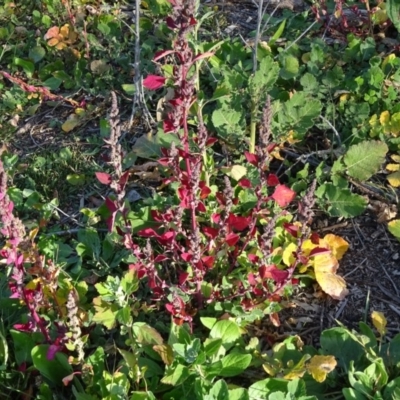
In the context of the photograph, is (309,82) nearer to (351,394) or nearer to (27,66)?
(351,394)

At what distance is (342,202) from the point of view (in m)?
2.67

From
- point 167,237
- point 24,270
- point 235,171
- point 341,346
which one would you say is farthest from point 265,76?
point 24,270

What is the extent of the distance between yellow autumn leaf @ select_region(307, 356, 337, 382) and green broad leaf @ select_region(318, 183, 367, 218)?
2.51ft

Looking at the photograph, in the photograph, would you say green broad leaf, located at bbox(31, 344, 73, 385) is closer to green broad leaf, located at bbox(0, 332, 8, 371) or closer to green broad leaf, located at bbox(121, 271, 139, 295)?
green broad leaf, located at bbox(0, 332, 8, 371)

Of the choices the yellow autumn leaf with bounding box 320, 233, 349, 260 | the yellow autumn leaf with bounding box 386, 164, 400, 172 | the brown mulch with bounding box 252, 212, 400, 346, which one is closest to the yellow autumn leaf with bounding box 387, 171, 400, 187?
the yellow autumn leaf with bounding box 386, 164, 400, 172

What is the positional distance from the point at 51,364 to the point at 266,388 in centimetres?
82

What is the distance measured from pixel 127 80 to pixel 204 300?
1.71 meters

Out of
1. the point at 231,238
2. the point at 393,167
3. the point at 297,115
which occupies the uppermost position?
the point at 297,115

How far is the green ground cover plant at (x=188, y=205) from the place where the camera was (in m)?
2.07

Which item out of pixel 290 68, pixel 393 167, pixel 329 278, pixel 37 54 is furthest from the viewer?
pixel 37 54

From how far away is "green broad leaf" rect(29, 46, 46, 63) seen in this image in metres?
3.77

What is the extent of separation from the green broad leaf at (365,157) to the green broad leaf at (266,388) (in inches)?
44.2

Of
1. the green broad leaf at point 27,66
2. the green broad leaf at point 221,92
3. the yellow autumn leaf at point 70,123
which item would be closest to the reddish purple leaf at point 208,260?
the green broad leaf at point 221,92

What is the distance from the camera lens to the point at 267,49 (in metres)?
3.42
